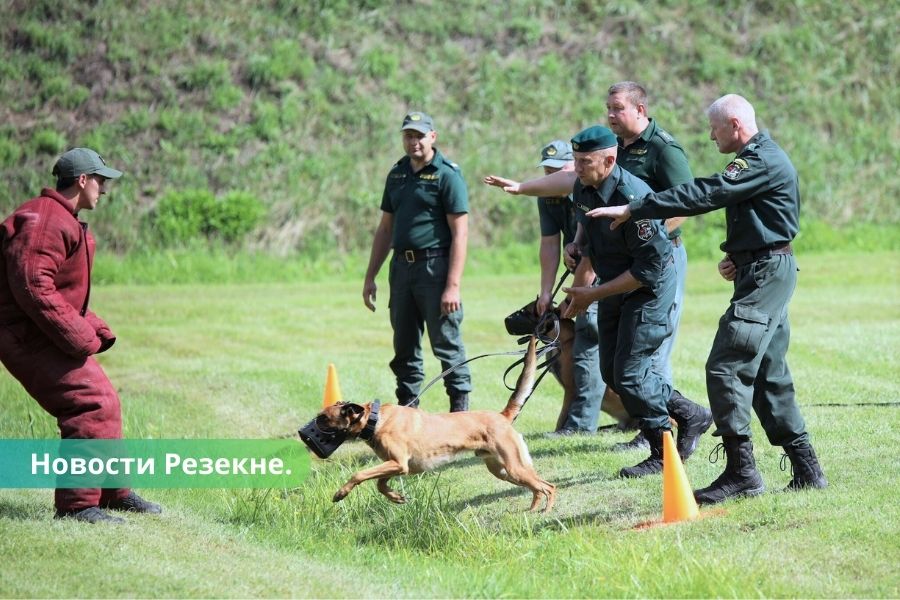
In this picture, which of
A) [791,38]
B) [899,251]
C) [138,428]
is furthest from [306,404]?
[791,38]

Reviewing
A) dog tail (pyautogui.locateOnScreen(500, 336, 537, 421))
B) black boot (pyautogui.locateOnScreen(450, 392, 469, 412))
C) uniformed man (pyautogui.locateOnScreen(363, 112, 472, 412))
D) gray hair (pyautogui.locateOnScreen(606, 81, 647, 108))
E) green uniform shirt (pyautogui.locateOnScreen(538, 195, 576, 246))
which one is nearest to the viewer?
dog tail (pyautogui.locateOnScreen(500, 336, 537, 421))

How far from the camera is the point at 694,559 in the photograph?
19.2 feet

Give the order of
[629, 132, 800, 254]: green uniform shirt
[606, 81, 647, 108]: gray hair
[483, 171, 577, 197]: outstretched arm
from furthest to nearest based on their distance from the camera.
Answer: [483, 171, 577, 197]: outstretched arm < [606, 81, 647, 108]: gray hair < [629, 132, 800, 254]: green uniform shirt

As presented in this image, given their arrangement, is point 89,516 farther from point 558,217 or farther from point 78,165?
point 558,217

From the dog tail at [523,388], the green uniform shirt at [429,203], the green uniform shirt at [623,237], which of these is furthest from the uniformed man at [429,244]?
the green uniform shirt at [623,237]

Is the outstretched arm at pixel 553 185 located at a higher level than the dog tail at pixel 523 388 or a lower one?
higher

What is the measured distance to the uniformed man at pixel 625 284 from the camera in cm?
698

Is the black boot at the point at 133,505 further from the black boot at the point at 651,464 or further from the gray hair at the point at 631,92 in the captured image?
the gray hair at the point at 631,92

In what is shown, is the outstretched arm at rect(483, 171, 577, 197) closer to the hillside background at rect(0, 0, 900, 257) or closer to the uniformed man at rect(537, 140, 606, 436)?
the uniformed man at rect(537, 140, 606, 436)

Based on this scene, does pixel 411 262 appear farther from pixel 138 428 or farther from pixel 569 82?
pixel 569 82

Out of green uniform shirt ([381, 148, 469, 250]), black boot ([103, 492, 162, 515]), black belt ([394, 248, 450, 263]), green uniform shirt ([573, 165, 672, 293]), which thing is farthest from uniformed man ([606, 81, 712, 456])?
black boot ([103, 492, 162, 515])

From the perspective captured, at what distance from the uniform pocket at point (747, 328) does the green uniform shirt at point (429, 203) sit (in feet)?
10.4

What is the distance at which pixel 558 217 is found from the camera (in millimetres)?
8906

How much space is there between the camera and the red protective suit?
6484 millimetres
